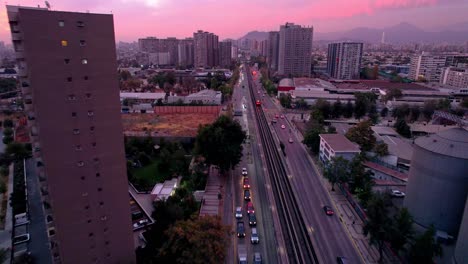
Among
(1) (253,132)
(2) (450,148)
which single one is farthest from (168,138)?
(2) (450,148)

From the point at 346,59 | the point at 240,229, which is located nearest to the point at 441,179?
the point at 240,229

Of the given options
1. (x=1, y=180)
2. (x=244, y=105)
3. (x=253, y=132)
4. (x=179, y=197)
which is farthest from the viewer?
(x=244, y=105)

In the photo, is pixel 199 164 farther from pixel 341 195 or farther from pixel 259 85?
pixel 259 85

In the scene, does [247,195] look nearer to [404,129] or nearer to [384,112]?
[404,129]

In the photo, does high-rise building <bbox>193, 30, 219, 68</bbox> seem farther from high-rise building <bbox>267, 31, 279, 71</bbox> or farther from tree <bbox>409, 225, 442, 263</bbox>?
tree <bbox>409, 225, 442, 263</bbox>

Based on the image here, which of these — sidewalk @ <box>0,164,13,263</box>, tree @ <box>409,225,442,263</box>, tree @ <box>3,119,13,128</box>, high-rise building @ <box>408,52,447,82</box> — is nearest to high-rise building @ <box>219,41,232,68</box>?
high-rise building @ <box>408,52,447,82</box>

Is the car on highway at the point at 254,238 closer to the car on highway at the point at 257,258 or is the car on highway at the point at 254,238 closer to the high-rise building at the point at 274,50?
the car on highway at the point at 257,258
